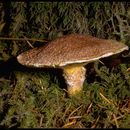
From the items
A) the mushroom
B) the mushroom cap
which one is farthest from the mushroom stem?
the mushroom cap

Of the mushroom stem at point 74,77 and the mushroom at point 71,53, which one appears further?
the mushroom stem at point 74,77

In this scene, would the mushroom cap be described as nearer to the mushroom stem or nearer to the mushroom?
the mushroom

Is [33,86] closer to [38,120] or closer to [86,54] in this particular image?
[38,120]

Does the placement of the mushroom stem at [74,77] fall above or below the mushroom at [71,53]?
below

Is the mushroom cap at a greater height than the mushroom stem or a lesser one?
greater

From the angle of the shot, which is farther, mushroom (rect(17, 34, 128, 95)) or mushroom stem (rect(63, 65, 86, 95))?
mushroom stem (rect(63, 65, 86, 95))

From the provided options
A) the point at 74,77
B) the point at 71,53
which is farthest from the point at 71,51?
the point at 74,77

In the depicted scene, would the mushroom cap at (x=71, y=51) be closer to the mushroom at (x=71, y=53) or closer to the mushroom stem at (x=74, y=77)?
the mushroom at (x=71, y=53)

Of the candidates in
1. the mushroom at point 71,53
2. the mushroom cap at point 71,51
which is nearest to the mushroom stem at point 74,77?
the mushroom at point 71,53
